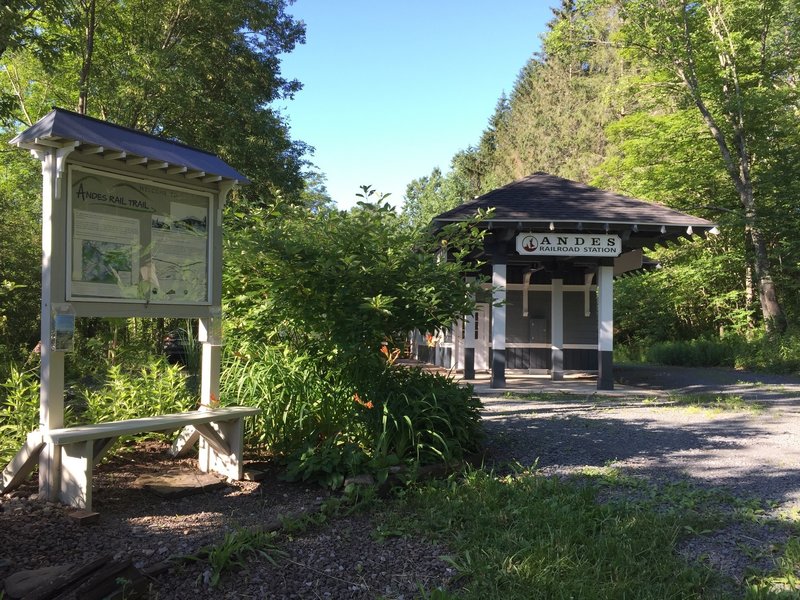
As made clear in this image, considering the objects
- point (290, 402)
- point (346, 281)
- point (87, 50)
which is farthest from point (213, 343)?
point (87, 50)

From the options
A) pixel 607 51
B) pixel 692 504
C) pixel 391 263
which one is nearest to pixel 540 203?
pixel 391 263

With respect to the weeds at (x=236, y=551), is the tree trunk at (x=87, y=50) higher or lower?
higher

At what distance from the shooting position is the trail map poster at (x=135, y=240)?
399 cm

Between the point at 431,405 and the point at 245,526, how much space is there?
1883 mm

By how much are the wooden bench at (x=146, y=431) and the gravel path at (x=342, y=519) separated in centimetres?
15

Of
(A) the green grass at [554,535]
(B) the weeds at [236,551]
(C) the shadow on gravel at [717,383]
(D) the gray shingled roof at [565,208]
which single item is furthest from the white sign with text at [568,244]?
(B) the weeds at [236,551]

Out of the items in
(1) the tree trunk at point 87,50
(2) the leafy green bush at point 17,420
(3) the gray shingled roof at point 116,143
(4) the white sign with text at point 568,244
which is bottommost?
(2) the leafy green bush at point 17,420

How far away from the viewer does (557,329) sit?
14359 mm

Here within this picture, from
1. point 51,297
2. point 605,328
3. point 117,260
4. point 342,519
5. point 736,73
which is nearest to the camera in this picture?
point 51,297

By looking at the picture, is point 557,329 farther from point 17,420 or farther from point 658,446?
point 17,420

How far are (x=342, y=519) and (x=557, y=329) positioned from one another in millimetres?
11297

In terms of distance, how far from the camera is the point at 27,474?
3.95m

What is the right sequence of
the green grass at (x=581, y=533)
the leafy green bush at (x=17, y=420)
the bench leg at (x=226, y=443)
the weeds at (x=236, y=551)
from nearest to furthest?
1. the green grass at (x=581, y=533)
2. the weeds at (x=236, y=551)
3. the leafy green bush at (x=17, y=420)
4. the bench leg at (x=226, y=443)

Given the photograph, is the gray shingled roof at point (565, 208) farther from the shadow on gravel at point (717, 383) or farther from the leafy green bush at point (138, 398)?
the leafy green bush at point (138, 398)
